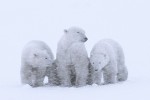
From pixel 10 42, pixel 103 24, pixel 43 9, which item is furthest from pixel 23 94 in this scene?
pixel 43 9

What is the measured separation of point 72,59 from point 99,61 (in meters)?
0.62

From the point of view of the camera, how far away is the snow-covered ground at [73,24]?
15834 millimetres

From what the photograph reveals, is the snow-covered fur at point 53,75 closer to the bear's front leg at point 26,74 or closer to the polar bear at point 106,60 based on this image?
the bear's front leg at point 26,74

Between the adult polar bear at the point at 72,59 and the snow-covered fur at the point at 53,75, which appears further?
the snow-covered fur at the point at 53,75

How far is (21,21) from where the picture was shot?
98.8ft

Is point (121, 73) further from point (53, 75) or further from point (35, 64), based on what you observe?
point (35, 64)

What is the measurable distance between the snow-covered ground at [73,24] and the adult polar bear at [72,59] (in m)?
0.39

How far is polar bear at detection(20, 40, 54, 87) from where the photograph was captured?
10172 mm

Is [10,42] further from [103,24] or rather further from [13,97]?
[13,97]

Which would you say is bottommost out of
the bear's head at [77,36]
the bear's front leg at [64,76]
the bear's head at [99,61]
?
the bear's front leg at [64,76]

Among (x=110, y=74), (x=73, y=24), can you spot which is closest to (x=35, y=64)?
(x=110, y=74)

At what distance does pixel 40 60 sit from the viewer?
10.1 metres

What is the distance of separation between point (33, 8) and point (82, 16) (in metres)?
4.12

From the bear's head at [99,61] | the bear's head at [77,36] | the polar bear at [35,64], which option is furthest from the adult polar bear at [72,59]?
the polar bear at [35,64]
